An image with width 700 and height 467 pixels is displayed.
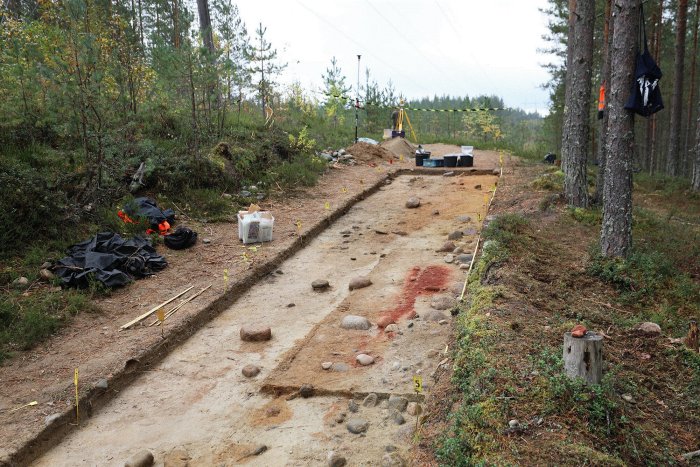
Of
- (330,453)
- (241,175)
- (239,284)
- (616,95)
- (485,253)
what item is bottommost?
(330,453)

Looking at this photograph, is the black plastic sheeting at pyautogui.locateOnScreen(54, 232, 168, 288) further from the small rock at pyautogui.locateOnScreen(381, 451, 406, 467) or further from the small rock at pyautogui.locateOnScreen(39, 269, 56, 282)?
the small rock at pyautogui.locateOnScreen(381, 451, 406, 467)

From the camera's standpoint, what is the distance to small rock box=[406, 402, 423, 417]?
12.4 feet

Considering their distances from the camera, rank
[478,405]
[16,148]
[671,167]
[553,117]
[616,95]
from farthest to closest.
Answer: [553,117]
[671,167]
[16,148]
[616,95]
[478,405]

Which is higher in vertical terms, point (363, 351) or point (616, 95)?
point (616, 95)

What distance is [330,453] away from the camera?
3449 millimetres

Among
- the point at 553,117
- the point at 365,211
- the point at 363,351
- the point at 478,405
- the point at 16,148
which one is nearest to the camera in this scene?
the point at 478,405

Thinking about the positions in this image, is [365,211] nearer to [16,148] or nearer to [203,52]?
[203,52]

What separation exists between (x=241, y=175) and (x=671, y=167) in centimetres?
1408

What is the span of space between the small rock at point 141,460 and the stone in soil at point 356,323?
7.68ft

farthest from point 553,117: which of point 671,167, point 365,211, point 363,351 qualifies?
point 363,351

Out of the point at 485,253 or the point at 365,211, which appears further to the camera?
the point at 365,211

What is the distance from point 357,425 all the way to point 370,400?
1.17ft

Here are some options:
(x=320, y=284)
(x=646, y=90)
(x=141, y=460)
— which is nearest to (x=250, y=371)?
(x=141, y=460)

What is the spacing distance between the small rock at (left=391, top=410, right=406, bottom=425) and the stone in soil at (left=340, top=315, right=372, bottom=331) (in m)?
1.55
